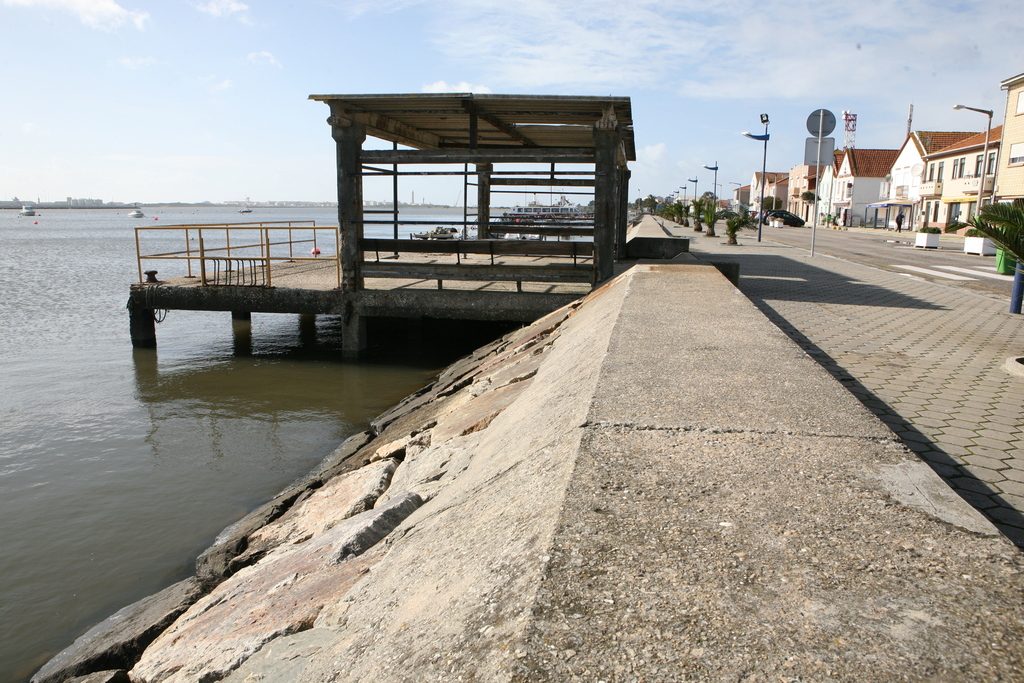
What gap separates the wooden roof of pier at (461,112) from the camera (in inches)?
425

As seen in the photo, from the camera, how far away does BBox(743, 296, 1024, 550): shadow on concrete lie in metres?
3.64

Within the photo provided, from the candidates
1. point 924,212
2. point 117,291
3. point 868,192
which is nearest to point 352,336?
point 117,291

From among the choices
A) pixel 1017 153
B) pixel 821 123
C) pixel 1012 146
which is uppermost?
pixel 1012 146

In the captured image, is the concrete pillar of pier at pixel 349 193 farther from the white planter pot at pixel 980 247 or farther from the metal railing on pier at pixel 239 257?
the white planter pot at pixel 980 247

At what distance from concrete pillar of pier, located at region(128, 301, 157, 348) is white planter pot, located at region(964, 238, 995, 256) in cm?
2783

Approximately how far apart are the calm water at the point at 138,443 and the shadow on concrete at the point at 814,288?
6003 mm

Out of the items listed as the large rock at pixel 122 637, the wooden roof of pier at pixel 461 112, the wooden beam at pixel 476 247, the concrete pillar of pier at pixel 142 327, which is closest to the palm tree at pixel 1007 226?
the wooden roof of pier at pixel 461 112

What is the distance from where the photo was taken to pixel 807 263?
802 inches

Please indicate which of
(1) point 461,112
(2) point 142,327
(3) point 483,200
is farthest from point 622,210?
(2) point 142,327

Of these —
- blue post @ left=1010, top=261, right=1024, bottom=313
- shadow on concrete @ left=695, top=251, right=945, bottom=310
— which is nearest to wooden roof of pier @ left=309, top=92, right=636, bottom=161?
shadow on concrete @ left=695, top=251, right=945, bottom=310

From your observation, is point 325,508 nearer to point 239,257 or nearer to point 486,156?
point 486,156

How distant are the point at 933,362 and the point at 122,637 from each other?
7518 mm

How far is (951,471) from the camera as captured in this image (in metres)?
4.35

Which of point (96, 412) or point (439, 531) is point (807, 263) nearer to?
point (96, 412)
